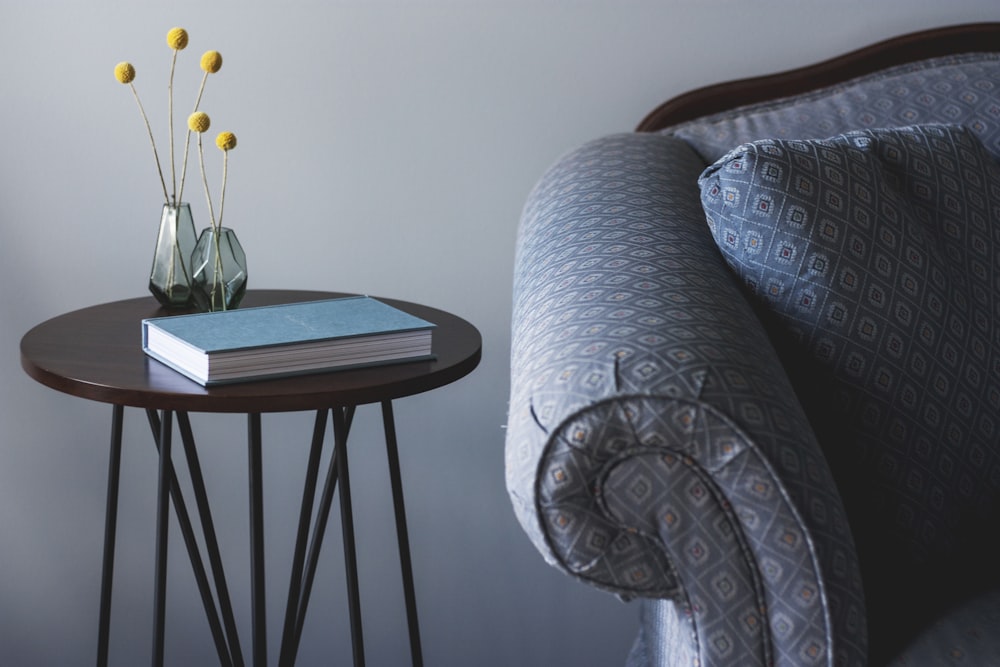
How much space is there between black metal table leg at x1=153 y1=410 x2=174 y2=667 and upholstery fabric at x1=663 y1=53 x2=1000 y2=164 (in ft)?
2.45

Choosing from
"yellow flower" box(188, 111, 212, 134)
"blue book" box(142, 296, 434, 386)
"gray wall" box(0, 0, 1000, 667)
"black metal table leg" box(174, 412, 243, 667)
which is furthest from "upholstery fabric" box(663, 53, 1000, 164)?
"black metal table leg" box(174, 412, 243, 667)

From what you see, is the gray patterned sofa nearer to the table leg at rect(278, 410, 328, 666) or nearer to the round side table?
the round side table

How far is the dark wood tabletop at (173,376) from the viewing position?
904 mm

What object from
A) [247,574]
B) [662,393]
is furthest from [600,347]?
[247,574]

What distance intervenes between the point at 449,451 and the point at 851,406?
0.85 m

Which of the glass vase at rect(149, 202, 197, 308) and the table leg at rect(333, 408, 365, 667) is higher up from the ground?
the glass vase at rect(149, 202, 197, 308)

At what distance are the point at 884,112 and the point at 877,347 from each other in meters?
0.58

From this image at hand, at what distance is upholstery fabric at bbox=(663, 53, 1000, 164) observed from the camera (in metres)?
1.26

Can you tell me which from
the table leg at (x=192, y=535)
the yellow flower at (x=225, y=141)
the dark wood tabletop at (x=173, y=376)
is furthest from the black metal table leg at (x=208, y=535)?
the yellow flower at (x=225, y=141)

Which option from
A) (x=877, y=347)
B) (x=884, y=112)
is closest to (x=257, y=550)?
(x=877, y=347)

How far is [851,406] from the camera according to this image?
0.82 metres

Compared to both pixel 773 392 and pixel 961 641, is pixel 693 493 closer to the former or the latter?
pixel 773 392

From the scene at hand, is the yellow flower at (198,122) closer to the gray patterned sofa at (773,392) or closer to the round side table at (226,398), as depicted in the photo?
the round side table at (226,398)

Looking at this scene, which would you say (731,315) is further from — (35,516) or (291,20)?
(35,516)
